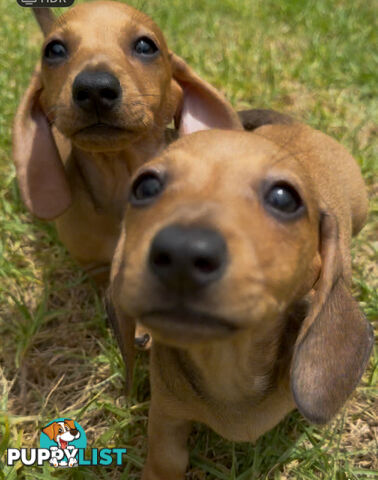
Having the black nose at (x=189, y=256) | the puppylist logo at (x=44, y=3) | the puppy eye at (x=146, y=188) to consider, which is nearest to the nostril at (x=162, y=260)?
the black nose at (x=189, y=256)

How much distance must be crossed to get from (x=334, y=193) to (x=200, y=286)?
1913mm

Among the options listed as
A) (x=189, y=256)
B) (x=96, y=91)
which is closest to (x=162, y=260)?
(x=189, y=256)

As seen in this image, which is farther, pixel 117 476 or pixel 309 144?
pixel 309 144

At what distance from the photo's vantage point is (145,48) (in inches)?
144

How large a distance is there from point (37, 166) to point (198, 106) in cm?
113

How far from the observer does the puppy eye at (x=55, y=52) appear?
3.55m

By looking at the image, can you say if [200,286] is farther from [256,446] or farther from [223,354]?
[256,446]

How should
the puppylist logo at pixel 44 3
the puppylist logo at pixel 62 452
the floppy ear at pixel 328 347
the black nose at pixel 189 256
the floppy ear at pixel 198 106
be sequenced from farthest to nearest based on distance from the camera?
Result: the puppylist logo at pixel 44 3 < the floppy ear at pixel 198 106 < the puppylist logo at pixel 62 452 < the floppy ear at pixel 328 347 < the black nose at pixel 189 256

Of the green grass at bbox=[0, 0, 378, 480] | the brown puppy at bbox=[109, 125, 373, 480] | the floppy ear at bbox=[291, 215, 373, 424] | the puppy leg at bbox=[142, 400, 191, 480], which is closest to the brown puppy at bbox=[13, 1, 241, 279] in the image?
the green grass at bbox=[0, 0, 378, 480]

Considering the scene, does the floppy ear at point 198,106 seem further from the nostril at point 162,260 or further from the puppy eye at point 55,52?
the nostril at point 162,260

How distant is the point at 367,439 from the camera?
11.2ft

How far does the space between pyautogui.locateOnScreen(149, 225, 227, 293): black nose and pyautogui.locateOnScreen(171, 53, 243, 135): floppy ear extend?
2223 millimetres

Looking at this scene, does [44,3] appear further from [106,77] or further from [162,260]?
[162,260]

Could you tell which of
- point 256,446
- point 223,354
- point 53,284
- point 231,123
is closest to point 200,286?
point 223,354
